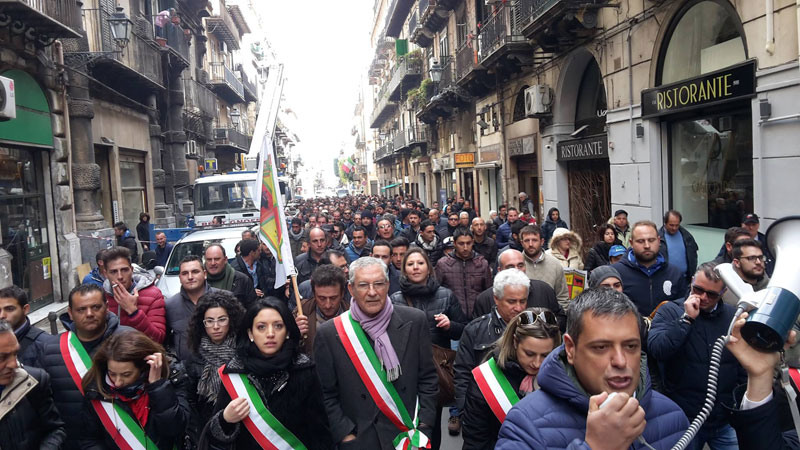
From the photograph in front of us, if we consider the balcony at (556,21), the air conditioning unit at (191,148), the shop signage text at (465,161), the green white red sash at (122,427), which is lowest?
the green white red sash at (122,427)

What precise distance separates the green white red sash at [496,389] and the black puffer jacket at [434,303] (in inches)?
69.9

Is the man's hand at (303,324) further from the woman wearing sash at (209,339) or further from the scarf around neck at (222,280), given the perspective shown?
the scarf around neck at (222,280)

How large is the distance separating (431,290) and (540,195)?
1386 centimetres

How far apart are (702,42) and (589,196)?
5.47 meters

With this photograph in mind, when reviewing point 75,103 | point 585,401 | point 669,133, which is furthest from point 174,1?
point 585,401

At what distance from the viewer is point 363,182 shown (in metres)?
93.2

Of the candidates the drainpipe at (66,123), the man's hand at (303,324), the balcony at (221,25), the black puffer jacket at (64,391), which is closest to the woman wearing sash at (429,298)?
the man's hand at (303,324)

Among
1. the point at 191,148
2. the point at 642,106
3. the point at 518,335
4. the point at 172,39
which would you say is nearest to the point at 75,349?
the point at 518,335

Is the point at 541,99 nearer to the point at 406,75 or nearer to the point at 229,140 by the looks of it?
the point at 406,75

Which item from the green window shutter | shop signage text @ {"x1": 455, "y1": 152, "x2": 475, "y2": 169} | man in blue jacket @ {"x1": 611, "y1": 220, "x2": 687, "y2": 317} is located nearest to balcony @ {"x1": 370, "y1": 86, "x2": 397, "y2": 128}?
the green window shutter

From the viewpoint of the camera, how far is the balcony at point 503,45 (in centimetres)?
1683

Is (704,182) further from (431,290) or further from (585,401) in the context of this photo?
A: (585,401)

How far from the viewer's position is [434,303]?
5105 millimetres

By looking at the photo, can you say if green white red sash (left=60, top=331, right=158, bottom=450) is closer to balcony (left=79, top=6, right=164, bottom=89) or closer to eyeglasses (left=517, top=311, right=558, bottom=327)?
eyeglasses (left=517, top=311, right=558, bottom=327)
